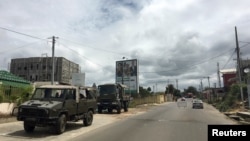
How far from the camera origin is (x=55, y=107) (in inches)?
575

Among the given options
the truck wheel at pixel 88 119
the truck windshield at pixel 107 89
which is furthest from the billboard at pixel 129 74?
the truck wheel at pixel 88 119

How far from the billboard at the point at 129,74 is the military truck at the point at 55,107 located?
1626 inches

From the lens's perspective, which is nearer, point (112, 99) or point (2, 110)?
point (2, 110)

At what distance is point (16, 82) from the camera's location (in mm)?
32844

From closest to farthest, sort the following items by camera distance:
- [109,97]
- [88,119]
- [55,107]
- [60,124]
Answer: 1. [55,107]
2. [60,124]
3. [88,119]
4. [109,97]

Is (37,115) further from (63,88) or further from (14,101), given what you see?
(14,101)

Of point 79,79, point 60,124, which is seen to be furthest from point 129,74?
point 60,124

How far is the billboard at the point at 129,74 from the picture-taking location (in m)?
60.3

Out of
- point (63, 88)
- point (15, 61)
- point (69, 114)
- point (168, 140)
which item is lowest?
point (168, 140)

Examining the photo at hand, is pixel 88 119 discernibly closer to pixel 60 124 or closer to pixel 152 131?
pixel 60 124

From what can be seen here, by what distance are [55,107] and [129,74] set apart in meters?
46.8

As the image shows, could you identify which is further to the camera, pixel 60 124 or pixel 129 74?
pixel 129 74

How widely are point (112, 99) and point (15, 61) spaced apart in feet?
277

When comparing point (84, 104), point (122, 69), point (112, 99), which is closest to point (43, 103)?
point (84, 104)
